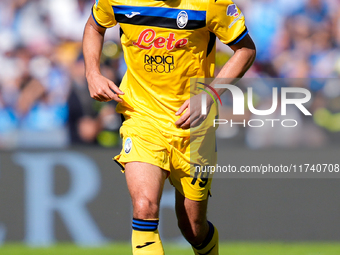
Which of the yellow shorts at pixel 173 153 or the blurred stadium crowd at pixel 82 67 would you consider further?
the blurred stadium crowd at pixel 82 67

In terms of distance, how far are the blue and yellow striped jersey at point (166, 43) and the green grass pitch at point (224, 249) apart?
2.81 metres

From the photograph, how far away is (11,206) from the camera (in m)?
6.63

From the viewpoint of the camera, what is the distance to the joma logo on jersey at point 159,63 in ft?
12.8

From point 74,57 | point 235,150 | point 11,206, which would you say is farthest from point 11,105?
point 235,150

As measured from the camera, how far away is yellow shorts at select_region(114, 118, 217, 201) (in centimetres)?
382

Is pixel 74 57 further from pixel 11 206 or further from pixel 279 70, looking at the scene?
pixel 279 70

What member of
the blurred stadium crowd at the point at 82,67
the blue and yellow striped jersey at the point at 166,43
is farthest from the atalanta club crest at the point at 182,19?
the blurred stadium crowd at the point at 82,67

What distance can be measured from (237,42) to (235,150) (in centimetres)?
303

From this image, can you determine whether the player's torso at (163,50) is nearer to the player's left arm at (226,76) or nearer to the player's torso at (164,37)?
the player's torso at (164,37)

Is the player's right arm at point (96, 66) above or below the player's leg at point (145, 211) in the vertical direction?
above

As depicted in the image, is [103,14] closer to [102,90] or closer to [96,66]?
[96,66]

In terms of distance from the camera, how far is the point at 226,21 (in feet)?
12.5

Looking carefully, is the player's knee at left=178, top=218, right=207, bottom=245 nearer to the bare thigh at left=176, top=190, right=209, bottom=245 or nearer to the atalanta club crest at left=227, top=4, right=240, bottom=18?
the bare thigh at left=176, top=190, right=209, bottom=245

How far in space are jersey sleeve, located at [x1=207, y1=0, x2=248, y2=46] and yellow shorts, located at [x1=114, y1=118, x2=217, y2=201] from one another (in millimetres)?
862
